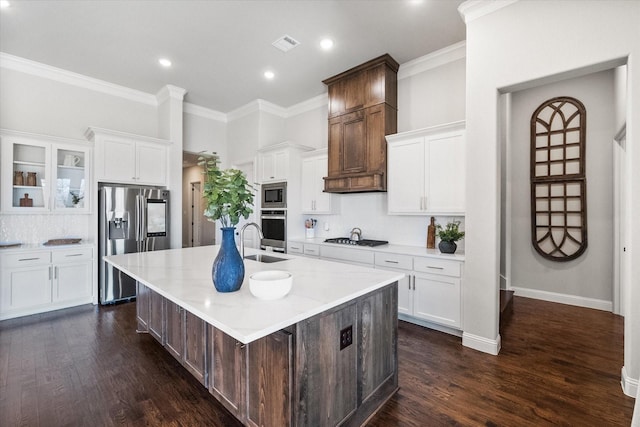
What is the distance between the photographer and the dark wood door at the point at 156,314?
2376 millimetres

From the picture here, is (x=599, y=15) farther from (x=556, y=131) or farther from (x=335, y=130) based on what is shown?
(x=335, y=130)

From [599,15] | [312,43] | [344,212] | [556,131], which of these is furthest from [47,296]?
[556,131]

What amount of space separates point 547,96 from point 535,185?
126cm

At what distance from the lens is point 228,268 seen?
1588 millimetres

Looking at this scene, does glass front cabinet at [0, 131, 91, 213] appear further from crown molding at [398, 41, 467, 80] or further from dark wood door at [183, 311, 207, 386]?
crown molding at [398, 41, 467, 80]

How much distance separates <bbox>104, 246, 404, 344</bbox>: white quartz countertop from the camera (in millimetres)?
1193

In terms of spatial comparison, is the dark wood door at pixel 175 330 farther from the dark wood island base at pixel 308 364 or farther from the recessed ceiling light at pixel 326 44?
the recessed ceiling light at pixel 326 44

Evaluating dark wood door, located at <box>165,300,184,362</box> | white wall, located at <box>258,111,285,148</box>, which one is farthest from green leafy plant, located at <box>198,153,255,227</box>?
white wall, located at <box>258,111,285,148</box>

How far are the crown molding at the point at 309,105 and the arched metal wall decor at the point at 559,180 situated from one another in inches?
123

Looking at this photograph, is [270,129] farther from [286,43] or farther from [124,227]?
[124,227]

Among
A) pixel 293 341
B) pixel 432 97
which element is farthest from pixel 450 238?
pixel 293 341

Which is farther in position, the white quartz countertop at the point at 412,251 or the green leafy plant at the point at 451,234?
the green leafy plant at the point at 451,234

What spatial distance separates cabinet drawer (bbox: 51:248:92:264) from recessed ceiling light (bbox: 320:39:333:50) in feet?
12.9

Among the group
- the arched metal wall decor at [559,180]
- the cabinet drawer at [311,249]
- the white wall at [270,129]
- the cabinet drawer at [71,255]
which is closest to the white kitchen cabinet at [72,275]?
the cabinet drawer at [71,255]
